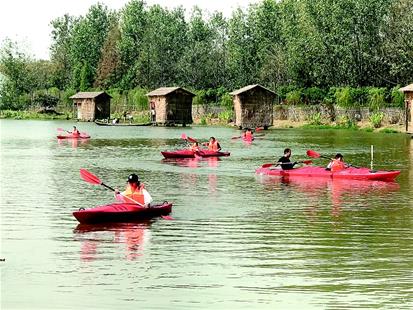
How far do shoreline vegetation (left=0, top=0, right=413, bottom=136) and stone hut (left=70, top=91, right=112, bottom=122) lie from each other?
433cm

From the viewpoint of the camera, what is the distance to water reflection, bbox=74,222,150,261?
1646cm

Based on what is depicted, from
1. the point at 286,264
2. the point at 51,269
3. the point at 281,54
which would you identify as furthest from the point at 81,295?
the point at 281,54

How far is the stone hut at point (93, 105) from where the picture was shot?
9925 cm

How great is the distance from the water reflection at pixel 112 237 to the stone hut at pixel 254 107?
5732 centimetres

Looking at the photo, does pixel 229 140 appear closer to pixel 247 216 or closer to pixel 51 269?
pixel 247 216

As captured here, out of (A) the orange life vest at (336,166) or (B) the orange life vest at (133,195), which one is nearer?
(B) the orange life vest at (133,195)

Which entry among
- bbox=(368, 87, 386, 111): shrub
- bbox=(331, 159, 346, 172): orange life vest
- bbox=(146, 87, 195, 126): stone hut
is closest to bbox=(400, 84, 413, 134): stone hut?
bbox=(368, 87, 386, 111): shrub

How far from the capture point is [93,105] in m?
99.5

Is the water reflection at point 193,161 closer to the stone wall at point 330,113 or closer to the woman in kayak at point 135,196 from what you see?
the woman in kayak at point 135,196

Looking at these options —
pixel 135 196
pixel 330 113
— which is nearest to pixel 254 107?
pixel 330 113

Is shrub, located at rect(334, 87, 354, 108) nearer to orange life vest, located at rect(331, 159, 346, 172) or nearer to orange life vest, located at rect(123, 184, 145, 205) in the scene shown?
orange life vest, located at rect(331, 159, 346, 172)

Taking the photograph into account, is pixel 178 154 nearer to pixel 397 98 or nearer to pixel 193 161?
pixel 193 161

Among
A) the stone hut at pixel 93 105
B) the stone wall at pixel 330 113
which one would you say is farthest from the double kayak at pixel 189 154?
the stone hut at pixel 93 105

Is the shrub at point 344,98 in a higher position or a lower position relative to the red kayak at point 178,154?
higher
